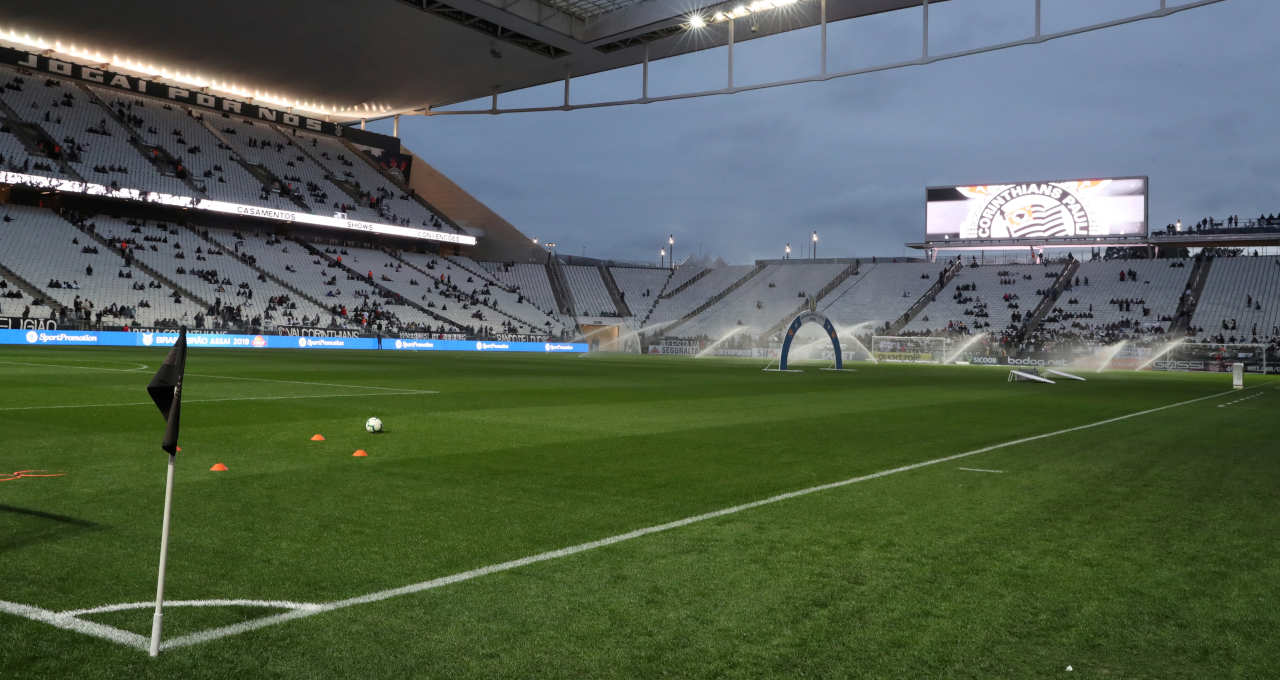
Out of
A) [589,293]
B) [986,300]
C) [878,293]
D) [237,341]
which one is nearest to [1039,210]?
[986,300]

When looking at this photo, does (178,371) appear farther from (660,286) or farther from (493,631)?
(660,286)

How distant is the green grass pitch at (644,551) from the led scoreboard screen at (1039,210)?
57997mm

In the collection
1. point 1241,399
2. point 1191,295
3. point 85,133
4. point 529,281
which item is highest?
point 85,133

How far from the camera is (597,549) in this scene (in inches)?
214

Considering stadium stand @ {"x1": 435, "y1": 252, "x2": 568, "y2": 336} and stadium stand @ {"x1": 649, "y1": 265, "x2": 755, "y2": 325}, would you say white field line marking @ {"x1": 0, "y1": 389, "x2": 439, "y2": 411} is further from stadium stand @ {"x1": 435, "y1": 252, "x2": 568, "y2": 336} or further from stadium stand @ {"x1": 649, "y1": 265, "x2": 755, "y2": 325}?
stadium stand @ {"x1": 649, "y1": 265, "x2": 755, "y2": 325}

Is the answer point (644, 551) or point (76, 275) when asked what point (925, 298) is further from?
point (644, 551)

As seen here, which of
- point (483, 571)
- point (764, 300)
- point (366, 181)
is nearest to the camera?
point (483, 571)

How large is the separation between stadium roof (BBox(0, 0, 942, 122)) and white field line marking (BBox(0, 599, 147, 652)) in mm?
21315

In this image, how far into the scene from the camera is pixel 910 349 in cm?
5791

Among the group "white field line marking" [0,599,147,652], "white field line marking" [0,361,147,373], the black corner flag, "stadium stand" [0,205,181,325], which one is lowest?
"white field line marking" [0,361,147,373]

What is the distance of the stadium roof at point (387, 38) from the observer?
2875cm

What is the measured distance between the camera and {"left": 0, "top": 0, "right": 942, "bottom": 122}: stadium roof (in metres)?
28.8

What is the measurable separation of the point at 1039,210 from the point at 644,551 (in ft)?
222

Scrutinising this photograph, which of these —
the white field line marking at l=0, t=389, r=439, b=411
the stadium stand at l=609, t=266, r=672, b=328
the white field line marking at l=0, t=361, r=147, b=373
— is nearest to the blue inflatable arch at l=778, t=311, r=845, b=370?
the white field line marking at l=0, t=389, r=439, b=411
